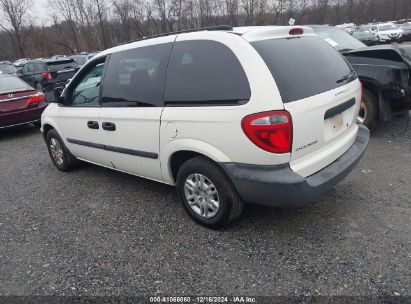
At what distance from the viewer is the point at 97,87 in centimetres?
390

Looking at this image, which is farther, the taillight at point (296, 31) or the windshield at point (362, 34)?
the windshield at point (362, 34)

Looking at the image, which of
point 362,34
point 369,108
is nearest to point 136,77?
point 369,108

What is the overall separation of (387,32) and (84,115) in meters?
27.7

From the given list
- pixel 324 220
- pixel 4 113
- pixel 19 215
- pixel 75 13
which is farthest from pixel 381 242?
pixel 75 13

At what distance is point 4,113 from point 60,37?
179 ft

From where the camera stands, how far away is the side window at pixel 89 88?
3904 mm

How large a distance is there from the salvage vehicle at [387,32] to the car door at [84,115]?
25.5 m

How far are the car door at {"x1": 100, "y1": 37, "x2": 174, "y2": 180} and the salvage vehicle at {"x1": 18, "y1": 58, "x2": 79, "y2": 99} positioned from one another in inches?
429

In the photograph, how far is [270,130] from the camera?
2467 mm

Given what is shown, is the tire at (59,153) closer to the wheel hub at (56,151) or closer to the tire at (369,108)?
the wheel hub at (56,151)

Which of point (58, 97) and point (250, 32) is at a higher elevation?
point (250, 32)

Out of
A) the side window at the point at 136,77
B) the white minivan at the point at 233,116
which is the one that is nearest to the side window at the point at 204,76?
the white minivan at the point at 233,116

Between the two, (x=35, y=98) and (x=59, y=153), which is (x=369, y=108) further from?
(x=35, y=98)

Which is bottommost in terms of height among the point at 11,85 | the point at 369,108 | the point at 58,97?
the point at 369,108
